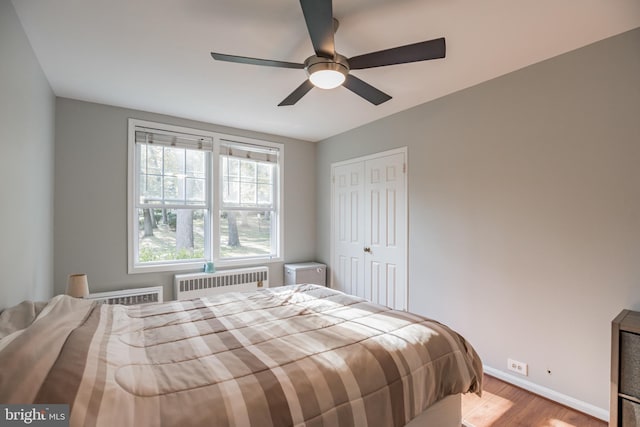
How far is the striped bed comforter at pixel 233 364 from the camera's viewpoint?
0.92m

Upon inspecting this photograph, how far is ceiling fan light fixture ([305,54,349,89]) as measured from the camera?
178 centimetres

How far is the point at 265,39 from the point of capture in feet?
6.59

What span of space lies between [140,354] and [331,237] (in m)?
3.20

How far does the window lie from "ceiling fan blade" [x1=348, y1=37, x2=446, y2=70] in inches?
99.4

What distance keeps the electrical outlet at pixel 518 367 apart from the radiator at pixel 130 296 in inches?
137

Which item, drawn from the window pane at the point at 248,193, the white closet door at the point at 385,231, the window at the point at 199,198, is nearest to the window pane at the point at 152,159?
the window at the point at 199,198

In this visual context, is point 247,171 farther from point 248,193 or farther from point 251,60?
point 251,60

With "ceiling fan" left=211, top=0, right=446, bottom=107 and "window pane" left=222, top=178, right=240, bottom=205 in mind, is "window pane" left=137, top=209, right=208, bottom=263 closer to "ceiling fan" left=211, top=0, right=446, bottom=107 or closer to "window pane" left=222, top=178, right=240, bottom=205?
"window pane" left=222, top=178, right=240, bottom=205

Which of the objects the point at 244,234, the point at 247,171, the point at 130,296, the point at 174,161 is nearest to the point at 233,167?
the point at 247,171

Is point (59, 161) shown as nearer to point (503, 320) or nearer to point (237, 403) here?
point (237, 403)

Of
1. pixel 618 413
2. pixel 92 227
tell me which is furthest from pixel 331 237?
pixel 618 413

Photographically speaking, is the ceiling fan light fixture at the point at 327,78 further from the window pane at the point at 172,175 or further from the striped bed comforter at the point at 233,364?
the window pane at the point at 172,175

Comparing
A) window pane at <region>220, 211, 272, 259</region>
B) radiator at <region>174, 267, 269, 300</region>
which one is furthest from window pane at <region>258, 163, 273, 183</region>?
radiator at <region>174, 267, 269, 300</region>

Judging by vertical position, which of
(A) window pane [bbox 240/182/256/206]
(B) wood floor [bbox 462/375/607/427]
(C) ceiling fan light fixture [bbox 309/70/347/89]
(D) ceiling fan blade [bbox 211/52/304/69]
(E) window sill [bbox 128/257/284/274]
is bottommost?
(B) wood floor [bbox 462/375/607/427]
